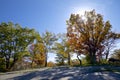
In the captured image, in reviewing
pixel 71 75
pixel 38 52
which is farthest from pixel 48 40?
pixel 71 75

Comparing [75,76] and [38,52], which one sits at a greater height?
[38,52]

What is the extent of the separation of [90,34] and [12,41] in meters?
16.5

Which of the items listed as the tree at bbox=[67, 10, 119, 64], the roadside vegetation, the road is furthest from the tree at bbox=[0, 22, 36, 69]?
the road

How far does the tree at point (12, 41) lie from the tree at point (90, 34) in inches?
396

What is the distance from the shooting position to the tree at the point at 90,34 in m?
39.2

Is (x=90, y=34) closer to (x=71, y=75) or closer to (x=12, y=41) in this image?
(x=12, y=41)

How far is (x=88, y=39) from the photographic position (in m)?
39.2

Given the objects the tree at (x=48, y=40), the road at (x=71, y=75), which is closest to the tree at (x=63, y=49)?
the tree at (x=48, y=40)

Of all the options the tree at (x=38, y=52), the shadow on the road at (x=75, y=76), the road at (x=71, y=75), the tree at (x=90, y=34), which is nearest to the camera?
the shadow on the road at (x=75, y=76)

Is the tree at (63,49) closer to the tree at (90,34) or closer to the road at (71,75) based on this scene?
the tree at (90,34)

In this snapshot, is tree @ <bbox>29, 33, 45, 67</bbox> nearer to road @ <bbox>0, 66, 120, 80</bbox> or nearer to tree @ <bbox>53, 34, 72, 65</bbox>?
tree @ <bbox>53, 34, 72, 65</bbox>

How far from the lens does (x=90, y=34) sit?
129 feet

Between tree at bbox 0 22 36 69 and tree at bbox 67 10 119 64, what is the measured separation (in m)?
10.1

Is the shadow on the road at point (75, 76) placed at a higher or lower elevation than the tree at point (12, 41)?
lower
